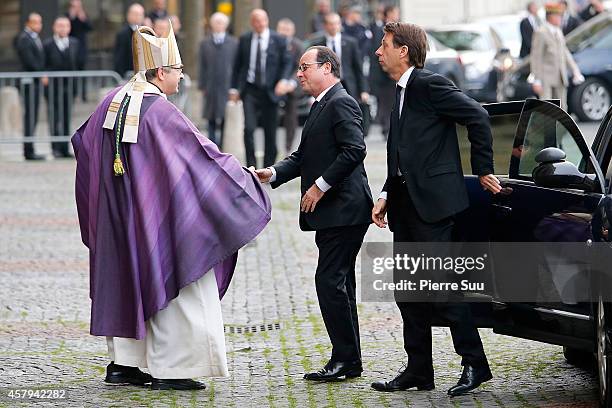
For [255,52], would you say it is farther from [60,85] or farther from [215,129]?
[60,85]

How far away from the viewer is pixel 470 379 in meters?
7.95

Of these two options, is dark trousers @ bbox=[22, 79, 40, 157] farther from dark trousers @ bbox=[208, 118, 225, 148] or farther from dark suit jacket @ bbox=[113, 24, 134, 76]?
dark trousers @ bbox=[208, 118, 225, 148]

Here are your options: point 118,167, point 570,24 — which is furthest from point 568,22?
point 118,167

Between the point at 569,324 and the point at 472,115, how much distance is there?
111cm

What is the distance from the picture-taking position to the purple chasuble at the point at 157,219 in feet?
26.3

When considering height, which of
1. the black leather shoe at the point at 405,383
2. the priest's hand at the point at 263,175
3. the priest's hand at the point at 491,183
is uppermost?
the priest's hand at the point at 491,183

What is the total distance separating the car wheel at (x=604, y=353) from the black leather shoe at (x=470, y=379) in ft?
2.35

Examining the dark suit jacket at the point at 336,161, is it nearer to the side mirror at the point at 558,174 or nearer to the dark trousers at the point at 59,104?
the side mirror at the point at 558,174

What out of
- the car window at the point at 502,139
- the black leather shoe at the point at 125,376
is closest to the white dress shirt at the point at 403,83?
the car window at the point at 502,139

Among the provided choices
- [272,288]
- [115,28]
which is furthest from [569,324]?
[115,28]

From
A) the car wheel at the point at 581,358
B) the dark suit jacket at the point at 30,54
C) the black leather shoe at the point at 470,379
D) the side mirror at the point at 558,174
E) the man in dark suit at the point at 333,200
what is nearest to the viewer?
the side mirror at the point at 558,174

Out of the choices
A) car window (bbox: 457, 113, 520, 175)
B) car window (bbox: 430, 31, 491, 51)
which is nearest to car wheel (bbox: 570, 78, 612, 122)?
car window (bbox: 430, 31, 491, 51)

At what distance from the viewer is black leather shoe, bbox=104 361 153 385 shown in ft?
27.2

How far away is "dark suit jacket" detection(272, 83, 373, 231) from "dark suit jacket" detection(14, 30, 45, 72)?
1454cm
